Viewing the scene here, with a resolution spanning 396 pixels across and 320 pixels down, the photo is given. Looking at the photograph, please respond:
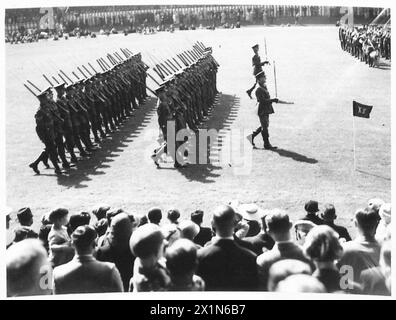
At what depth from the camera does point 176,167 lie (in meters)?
10.9

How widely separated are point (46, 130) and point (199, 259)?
6377mm

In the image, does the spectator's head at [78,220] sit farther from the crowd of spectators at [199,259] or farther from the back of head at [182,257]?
the back of head at [182,257]

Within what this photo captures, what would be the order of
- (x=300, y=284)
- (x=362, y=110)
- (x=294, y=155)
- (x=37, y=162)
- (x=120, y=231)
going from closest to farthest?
(x=300, y=284)
(x=120, y=231)
(x=362, y=110)
(x=37, y=162)
(x=294, y=155)

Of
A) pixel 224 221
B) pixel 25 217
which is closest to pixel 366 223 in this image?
pixel 224 221

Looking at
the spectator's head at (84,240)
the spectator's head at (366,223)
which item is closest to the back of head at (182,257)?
the spectator's head at (84,240)

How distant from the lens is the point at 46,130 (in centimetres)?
1063

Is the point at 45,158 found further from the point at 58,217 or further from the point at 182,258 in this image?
the point at 182,258

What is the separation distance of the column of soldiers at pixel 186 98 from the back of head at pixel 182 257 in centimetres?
639

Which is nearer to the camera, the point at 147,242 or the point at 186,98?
the point at 147,242

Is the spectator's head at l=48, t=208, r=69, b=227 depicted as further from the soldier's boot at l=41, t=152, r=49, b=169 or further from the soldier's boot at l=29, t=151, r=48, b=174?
the soldier's boot at l=41, t=152, r=49, b=169

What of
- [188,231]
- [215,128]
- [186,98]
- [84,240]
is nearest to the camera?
[84,240]
